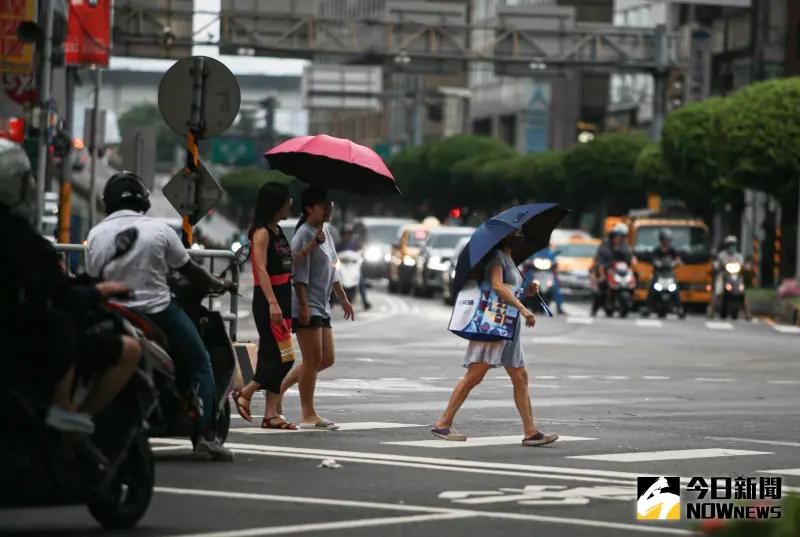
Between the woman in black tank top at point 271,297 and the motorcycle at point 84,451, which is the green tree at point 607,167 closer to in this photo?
the woman in black tank top at point 271,297

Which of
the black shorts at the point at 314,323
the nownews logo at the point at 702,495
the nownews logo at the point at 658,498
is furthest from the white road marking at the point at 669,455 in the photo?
the black shorts at the point at 314,323

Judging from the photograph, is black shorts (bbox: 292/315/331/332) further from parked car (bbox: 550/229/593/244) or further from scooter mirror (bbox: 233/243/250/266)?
parked car (bbox: 550/229/593/244)

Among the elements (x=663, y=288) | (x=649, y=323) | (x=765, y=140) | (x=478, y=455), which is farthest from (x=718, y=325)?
(x=478, y=455)

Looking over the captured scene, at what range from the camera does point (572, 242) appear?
186ft

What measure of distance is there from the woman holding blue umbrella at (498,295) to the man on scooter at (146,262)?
304 cm

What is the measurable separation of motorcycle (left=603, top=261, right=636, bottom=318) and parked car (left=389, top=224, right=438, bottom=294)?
1220 cm

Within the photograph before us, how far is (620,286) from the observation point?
139 feet

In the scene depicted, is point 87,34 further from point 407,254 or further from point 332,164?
point 332,164

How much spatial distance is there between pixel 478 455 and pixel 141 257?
9.44 feet

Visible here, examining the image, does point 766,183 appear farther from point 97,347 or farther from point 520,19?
point 97,347

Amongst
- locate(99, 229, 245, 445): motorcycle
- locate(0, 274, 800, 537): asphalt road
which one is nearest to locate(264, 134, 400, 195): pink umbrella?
locate(0, 274, 800, 537): asphalt road

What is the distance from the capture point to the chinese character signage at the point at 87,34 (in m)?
41.4

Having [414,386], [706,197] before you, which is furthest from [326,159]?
[706,197]

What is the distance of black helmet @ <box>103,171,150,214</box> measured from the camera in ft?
38.3
